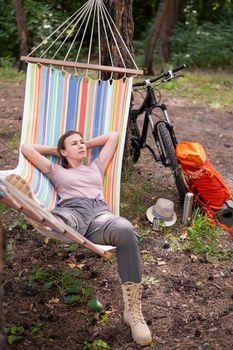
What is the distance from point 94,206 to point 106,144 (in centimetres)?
51

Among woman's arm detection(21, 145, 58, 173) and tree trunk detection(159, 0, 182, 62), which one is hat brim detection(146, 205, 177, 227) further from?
tree trunk detection(159, 0, 182, 62)

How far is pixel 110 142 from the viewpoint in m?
3.21

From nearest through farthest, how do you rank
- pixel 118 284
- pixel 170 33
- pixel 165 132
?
1. pixel 118 284
2. pixel 165 132
3. pixel 170 33

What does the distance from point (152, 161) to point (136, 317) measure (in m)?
2.31

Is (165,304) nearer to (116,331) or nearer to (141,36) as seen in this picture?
(116,331)

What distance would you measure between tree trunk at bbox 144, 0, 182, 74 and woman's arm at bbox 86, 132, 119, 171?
535cm

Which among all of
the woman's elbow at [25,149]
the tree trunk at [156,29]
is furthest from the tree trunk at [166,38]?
the woman's elbow at [25,149]

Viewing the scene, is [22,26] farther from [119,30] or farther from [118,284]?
[118,284]

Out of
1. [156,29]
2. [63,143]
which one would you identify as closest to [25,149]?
[63,143]

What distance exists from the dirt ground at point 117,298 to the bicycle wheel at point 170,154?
21cm

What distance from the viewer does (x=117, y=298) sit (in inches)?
109

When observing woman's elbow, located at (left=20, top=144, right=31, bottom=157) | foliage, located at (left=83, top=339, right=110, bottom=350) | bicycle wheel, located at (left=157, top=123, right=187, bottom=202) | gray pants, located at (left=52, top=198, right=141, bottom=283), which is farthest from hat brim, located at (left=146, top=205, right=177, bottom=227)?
foliage, located at (left=83, top=339, right=110, bottom=350)

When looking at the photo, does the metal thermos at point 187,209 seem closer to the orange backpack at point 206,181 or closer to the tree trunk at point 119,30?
the orange backpack at point 206,181

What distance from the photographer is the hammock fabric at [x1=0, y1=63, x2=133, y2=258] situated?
333cm
